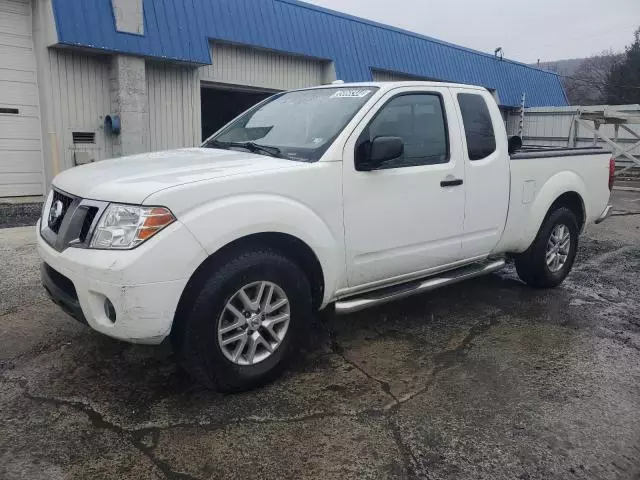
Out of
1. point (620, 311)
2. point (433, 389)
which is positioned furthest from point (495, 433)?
point (620, 311)

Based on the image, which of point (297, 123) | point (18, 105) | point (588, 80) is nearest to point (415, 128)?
point (297, 123)

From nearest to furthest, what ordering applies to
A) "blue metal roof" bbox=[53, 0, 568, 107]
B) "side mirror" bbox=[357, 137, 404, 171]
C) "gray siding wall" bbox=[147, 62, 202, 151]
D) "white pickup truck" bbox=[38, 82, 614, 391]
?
"white pickup truck" bbox=[38, 82, 614, 391] < "side mirror" bbox=[357, 137, 404, 171] < "blue metal roof" bbox=[53, 0, 568, 107] < "gray siding wall" bbox=[147, 62, 202, 151]

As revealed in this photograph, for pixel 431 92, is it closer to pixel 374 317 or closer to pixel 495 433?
pixel 374 317

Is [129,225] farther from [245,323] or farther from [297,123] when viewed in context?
[297,123]

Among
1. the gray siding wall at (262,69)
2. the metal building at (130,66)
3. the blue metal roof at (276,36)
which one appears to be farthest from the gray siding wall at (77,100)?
the gray siding wall at (262,69)

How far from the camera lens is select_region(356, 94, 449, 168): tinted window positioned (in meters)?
3.87

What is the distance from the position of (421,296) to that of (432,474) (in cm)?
283

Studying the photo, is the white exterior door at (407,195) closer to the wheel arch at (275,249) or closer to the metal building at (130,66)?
the wheel arch at (275,249)

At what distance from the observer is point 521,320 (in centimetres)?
468

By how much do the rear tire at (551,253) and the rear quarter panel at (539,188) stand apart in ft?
0.51

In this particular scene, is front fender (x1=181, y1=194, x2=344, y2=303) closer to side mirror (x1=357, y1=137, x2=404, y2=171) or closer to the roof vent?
side mirror (x1=357, y1=137, x2=404, y2=171)

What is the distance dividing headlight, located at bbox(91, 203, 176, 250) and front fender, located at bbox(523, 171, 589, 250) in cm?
355

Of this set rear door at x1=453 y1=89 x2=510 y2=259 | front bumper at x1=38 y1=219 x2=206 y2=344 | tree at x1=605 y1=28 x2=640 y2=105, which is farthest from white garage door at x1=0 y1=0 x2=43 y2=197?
tree at x1=605 y1=28 x2=640 y2=105

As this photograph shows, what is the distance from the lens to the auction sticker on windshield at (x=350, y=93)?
3.95m
